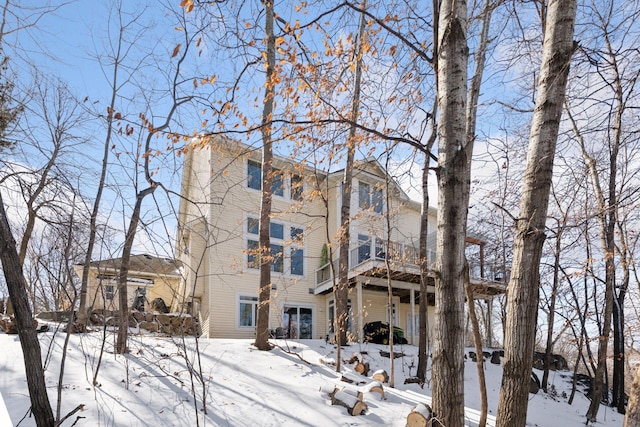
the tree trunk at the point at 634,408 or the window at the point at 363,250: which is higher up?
the window at the point at 363,250

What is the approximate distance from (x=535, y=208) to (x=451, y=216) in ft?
2.42

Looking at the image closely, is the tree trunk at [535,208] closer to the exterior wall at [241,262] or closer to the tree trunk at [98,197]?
the tree trunk at [98,197]

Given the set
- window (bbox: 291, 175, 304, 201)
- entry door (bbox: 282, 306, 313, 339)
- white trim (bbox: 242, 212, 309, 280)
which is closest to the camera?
window (bbox: 291, 175, 304, 201)

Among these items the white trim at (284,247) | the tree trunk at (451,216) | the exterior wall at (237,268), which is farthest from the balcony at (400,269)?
the tree trunk at (451,216)

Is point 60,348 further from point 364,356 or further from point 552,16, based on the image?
point 552,16

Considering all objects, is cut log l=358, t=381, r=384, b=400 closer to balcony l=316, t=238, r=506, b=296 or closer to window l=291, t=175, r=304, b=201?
window l=291, t=175, r=304, b=201

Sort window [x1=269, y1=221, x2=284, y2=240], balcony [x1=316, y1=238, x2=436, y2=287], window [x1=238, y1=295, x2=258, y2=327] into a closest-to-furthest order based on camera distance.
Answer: balcony [x1=316, y1=238, x2=436, y2=287] < window [x1=238, y1=295, x2=258, y2=327] < window [x1=269, y1=221, x2=284, y2=240]

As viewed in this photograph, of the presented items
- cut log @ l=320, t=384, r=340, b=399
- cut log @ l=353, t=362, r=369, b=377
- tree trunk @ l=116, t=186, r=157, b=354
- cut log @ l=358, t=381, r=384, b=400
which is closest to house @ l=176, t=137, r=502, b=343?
cut log @ l=353, t=362, r=369, b=377

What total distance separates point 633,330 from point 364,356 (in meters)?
7.39

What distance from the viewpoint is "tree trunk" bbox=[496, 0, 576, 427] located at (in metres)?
3.35

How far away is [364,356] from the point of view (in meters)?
10.1

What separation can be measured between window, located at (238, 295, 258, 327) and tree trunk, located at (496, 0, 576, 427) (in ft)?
37.4

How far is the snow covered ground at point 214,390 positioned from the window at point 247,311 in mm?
4270

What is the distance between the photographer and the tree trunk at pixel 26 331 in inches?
128
